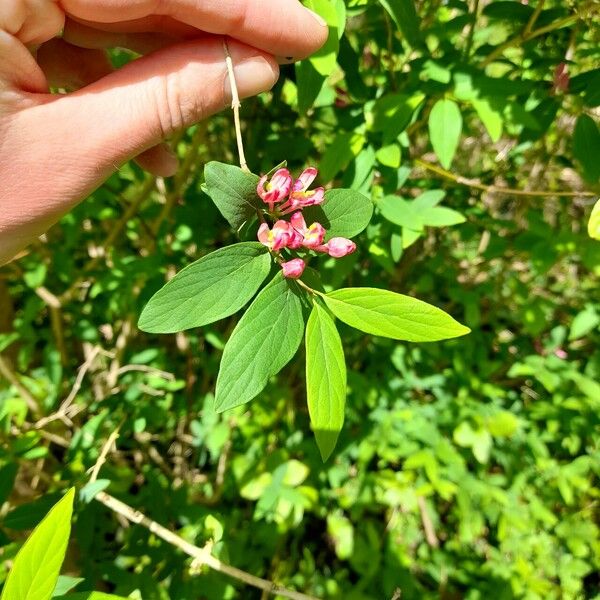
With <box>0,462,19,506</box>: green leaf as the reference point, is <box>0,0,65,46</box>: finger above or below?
above

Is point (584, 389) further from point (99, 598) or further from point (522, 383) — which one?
point (99, 598)

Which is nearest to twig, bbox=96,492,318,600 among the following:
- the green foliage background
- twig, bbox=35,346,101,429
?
the green foliage background

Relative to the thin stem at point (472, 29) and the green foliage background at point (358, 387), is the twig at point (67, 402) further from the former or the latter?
the thin stem at point (472, 29)

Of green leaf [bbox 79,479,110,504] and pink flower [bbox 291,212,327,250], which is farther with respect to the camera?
green leaf [bbox 79,479,110,504]

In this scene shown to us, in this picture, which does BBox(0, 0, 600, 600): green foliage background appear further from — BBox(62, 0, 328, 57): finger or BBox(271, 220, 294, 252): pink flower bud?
BBox(271, 220, 294, 252): pink flower bud

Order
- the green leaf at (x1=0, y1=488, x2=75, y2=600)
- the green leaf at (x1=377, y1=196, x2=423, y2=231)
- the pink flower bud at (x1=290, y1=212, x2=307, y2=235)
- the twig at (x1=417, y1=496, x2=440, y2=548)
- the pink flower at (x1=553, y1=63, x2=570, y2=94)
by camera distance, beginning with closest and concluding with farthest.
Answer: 1. the green leaf at (x1=0, y1=488, x2=75, y2=600)
2. the pink flower bud at (x1=290, y1=212, x2=307, y2=235)
3. the green leaf at (x1=377, y1=196, x2=423, y2=231)
4. the pink flower at (x1=553, y1=63, x2=570, y2=94)
5. the twig at (x1=417, y1=496, x2=440, y2=548)

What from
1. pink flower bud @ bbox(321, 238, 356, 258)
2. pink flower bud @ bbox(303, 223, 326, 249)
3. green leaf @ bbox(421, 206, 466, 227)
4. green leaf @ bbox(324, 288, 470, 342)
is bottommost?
green leaf @ bbox(421, 206, 466, 227)

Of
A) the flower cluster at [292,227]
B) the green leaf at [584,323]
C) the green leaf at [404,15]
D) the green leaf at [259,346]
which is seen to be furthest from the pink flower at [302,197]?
the green leaf at [584,323]
